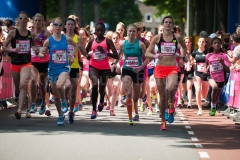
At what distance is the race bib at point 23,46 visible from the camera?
1508 cm

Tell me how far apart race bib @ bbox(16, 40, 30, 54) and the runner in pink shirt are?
5280 millimetres

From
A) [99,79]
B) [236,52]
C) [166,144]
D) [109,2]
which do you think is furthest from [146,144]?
[109,2]

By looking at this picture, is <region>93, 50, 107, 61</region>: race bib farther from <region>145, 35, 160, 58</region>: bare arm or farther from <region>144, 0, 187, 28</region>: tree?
<region>144, 0, 187, 28</region>: tree

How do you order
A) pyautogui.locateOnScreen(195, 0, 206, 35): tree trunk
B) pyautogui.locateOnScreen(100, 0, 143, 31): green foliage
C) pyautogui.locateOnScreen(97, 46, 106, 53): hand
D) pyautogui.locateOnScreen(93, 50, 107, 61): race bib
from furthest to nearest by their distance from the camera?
1. pyautogui.locateOnScreen(100, 0, 143, 31): green foliage
2. pyautogui.locateOnScreen(195, 0, 206, 35): tree trunk
3. pyautogui.locateOnScreen(93, 50, 107, 61): race bib
4. pyautogui.locateOnScreen(97, 46, 106, 53): hand

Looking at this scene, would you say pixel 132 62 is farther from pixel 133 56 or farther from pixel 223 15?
pixel 223 15

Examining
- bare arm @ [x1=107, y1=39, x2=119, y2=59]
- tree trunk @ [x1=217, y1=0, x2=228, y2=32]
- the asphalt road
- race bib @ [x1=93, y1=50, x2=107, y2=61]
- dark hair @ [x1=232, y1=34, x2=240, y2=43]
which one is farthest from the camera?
tree trunk @ [x1=217, y1=0, x2=228, y2=32]

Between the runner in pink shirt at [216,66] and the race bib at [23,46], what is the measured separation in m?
5.28

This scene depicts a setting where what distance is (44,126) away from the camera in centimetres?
1415

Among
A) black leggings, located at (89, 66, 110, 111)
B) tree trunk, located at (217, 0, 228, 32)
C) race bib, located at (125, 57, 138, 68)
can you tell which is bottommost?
black leggings, located at (89, 66, 110, 111)

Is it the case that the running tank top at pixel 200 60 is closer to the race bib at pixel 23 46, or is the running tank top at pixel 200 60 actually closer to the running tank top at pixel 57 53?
the race bib at pixel 23 46

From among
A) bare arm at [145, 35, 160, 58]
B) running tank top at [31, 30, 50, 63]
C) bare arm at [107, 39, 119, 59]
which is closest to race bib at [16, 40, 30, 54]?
running tank top at [31, 30, 50, 63]

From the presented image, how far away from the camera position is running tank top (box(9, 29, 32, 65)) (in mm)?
15078

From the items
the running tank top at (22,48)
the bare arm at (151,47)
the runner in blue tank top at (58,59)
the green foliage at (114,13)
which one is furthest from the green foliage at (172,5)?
the runner in blue tank top at (58,59)

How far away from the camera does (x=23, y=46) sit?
1510 centimetres
